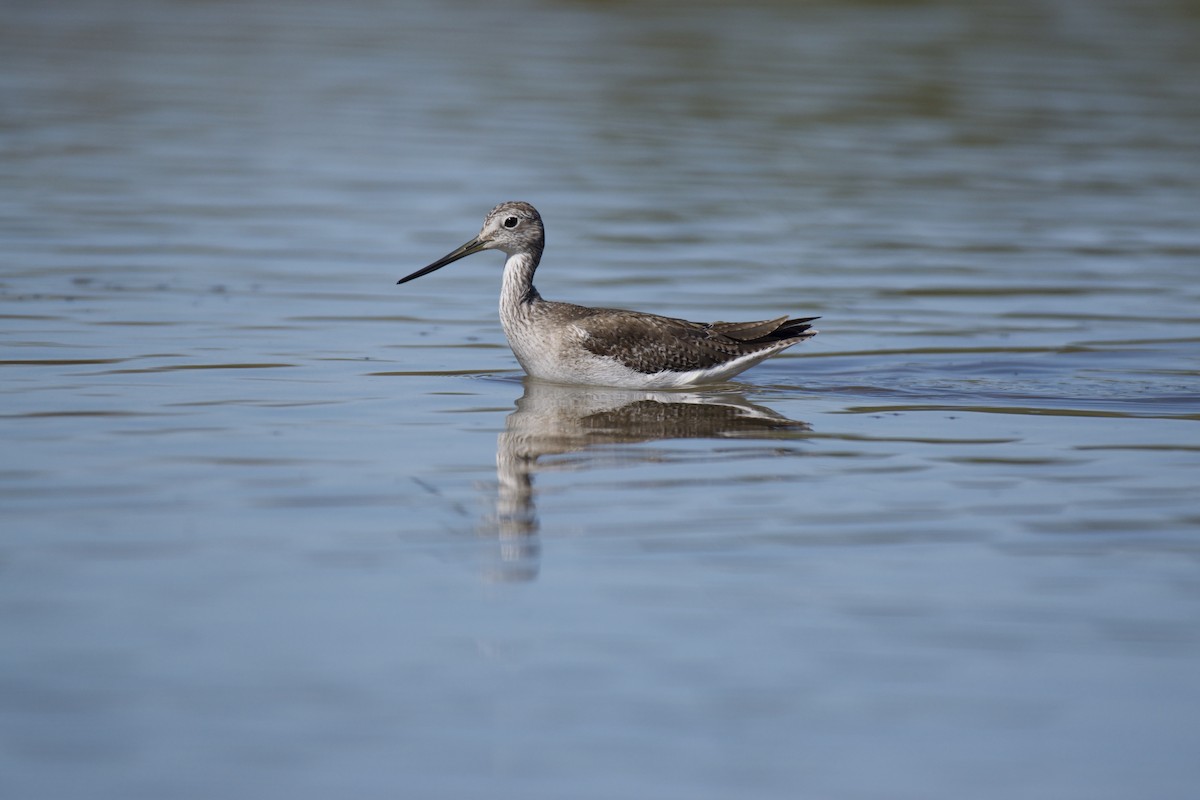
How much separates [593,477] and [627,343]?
3.26 metres

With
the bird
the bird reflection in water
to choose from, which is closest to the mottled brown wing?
the bird

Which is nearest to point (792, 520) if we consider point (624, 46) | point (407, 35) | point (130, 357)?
point (130, 357)

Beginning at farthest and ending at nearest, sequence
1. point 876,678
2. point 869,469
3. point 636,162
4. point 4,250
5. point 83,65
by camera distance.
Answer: point 83,65, point 636,162, point 4,250, point 869,469, point 876,678

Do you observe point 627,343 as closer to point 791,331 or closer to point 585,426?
point 791,331

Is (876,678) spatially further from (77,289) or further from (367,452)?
(77,289)

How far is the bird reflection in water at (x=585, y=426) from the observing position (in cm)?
981

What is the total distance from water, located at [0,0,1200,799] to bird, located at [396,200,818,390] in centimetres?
25

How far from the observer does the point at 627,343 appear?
45.1ft

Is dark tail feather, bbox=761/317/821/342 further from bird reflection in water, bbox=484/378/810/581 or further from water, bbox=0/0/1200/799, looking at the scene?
bird reflection in water, bbox=484/378/810/581

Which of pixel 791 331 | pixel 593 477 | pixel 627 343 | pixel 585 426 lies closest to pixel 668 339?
pixel 627 343

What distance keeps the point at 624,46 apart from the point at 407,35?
5.67 meters

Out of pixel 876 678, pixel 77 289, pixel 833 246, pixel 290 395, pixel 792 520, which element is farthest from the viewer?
pixel 833 246

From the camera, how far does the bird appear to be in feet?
45.0

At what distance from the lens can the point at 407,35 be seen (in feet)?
139
